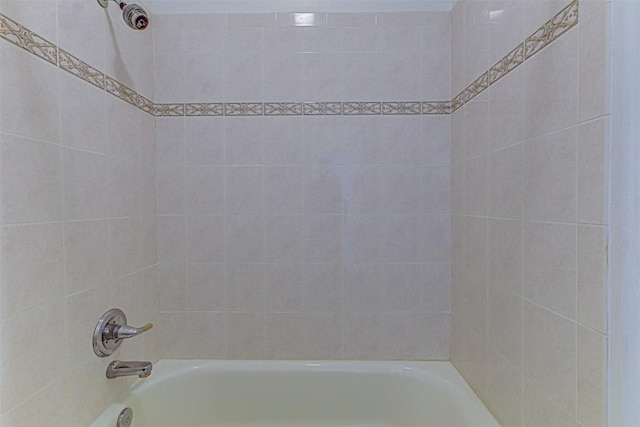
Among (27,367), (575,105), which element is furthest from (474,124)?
(27,367)

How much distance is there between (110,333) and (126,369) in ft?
0.50

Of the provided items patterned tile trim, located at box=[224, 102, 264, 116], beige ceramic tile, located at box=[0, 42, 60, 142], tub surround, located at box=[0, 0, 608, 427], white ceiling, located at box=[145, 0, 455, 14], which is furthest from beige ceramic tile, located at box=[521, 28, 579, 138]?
beige ceramic tile, located at box=[0, 42, 60, 142]

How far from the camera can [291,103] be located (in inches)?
66.1

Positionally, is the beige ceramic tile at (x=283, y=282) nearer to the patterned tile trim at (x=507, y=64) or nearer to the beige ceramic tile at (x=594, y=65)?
the patterned tile trim at (x=507, y=64)

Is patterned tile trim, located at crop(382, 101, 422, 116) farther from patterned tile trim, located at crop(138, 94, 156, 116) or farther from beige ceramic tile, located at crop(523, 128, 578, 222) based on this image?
patterned tile trim, located at crop(138, 94, 156, 116)

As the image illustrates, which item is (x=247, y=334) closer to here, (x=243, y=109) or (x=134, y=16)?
(x=243, y=109)

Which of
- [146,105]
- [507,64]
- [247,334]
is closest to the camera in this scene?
[507,64]

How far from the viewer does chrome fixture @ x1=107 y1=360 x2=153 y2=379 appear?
132 cm

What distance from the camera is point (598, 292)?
76cm

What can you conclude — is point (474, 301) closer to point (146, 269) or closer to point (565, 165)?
point (565, 165)

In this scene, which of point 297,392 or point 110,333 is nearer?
point 110,333

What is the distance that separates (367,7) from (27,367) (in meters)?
1.76

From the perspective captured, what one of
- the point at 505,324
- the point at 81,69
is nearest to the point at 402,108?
the point at 505,324

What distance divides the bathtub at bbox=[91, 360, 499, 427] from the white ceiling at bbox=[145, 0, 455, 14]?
1.57 metres
